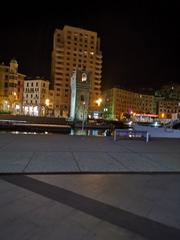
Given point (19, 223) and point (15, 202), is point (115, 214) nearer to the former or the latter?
point (19, 223)

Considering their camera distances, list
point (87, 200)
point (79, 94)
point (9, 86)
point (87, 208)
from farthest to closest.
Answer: point (9, 86), point (79, 94), point (87, 200), point (87, 208)

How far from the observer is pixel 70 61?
121375mm

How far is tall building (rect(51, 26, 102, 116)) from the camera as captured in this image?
11762 centimetres

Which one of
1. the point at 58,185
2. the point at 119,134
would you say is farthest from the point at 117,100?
the point at 58,185

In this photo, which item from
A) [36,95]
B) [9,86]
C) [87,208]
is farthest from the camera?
[36,95]

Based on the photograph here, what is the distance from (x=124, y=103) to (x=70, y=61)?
37.5 m

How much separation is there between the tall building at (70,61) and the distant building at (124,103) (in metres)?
12.3

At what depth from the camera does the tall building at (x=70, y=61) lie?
11762 cm

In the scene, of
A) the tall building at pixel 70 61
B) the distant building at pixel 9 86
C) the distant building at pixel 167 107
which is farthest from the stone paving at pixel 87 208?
the distant building at pixel 167 107

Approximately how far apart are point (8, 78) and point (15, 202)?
90.4 meters

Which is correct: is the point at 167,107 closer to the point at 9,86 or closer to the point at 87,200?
the point at 9,86

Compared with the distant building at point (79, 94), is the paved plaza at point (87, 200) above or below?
below

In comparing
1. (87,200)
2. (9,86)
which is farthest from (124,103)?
(87,200)

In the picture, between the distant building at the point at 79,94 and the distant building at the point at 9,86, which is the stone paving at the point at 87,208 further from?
the distant building at the point at 9,86
